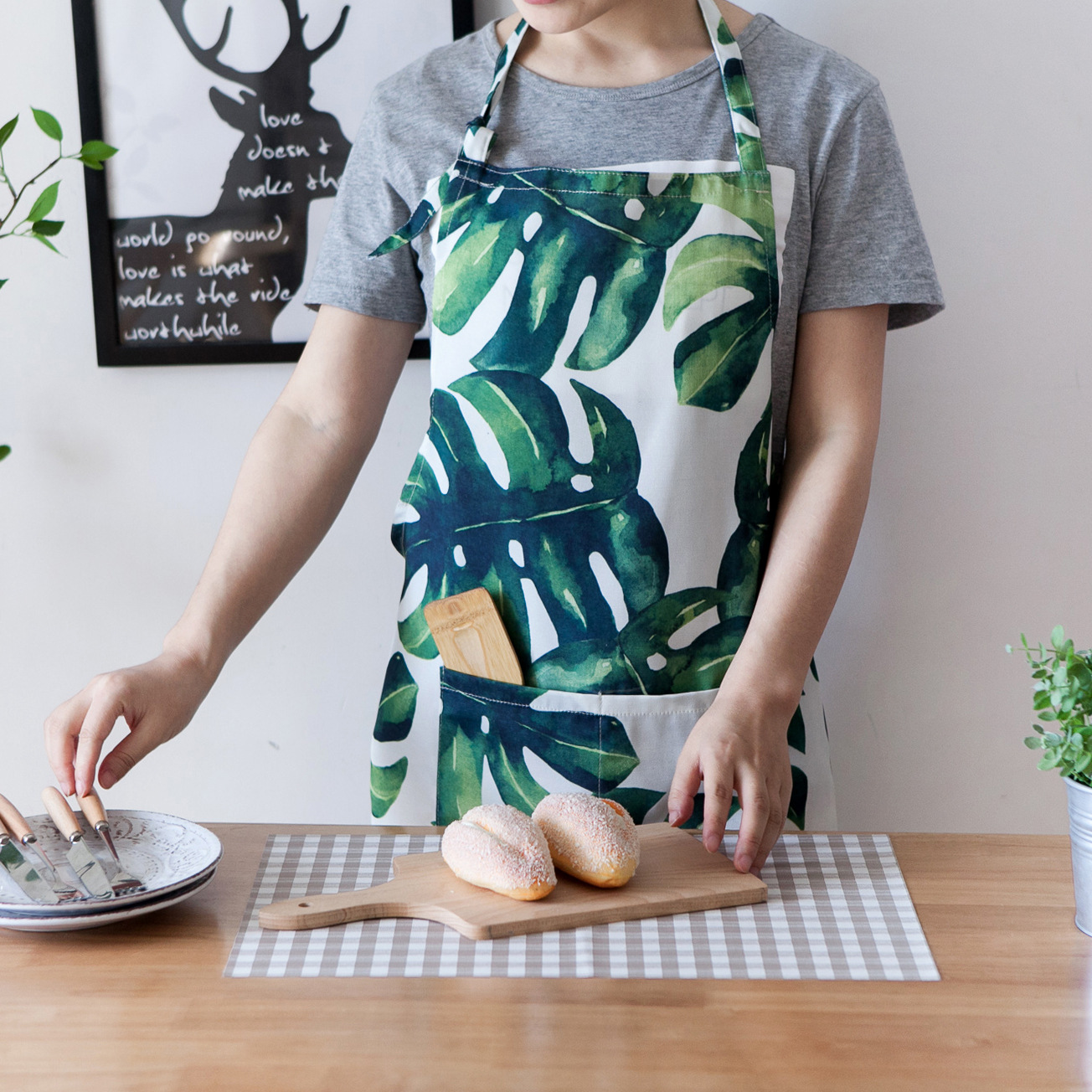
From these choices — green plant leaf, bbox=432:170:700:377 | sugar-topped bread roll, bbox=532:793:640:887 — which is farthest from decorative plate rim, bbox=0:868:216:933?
green plant leaf, bbox=432:170:700:377

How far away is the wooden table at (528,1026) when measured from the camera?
57cm

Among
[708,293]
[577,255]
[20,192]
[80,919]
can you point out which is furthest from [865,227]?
[20,192]

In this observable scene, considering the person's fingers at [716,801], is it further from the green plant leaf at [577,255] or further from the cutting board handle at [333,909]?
the green plant leaf at [577,255]

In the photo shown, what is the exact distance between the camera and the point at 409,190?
1089 mm

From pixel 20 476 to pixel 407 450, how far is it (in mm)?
498

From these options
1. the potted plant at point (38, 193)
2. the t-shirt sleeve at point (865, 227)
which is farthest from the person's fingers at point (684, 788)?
the potted plant at point (38, 193)

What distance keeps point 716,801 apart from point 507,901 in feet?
0.55

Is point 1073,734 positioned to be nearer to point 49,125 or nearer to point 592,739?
point 592,739

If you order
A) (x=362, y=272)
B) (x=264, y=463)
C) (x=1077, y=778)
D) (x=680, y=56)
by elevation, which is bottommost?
(x=1077, y=778)

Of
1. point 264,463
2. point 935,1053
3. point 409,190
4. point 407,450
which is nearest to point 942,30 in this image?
point 409,190

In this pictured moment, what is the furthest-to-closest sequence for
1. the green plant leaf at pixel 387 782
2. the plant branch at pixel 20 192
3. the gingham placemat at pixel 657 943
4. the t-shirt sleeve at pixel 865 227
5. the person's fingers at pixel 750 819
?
the plant branch at pixel 20 192 → the green plant leaf at pixel 387 782 → the t-shirt sleeve at pixel 865 227 → the person's fingers at pixel 750 819 → the gingham placemat at pixel 657 943

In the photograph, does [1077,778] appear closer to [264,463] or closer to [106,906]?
[106,906]

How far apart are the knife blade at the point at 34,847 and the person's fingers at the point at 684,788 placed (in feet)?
1.31

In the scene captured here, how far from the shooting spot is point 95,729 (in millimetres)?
805
